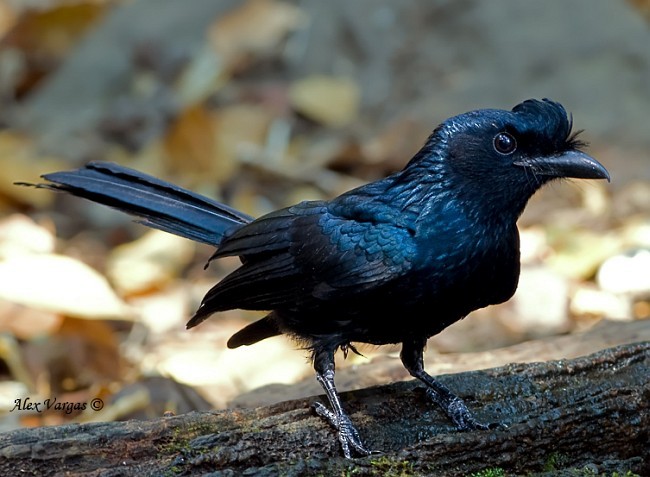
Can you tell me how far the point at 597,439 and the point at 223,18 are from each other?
6.63 meters

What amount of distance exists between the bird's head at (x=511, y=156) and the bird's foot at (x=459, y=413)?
718 mm

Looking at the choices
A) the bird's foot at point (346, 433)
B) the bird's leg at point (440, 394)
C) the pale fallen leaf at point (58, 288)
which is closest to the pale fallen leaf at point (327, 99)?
the pale fallen leaf at point (58, 288)

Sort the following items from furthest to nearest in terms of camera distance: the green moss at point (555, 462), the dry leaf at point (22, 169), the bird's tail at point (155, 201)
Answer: the dry leaf at point (22, 169), the bird's tail at point (155, 201), the green moss at point (555, 462)

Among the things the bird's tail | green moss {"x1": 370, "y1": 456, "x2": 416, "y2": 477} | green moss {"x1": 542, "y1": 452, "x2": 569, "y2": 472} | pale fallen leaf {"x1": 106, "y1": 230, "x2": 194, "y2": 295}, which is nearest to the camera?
green moss {"x1": 370, "y1": 456, "x2": 416, "y2": 477}

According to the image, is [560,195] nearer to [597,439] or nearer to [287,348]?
[287,348]

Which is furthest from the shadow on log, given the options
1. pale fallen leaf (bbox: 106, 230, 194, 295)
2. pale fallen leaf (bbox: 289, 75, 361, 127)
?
pale fallen leaf (bbox: 289, 75, 361, 127)

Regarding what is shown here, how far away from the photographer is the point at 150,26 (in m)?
9.45

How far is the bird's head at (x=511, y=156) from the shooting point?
11.4 ft

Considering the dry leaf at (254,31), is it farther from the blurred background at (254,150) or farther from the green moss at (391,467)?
the green moss at (391,467)

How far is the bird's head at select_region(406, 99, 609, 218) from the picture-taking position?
11.4ft

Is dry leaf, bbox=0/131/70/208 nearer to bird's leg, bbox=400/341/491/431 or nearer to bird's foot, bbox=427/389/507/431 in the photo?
bird's leg, bbox=400/341/491/431

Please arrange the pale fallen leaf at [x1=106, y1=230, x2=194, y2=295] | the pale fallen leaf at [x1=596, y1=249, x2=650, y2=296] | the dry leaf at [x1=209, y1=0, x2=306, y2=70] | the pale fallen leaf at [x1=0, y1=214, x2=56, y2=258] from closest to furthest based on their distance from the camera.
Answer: the pale fallen leaf at [x1=596, y1=249, x2=650, y2=296]
the pale fallen leaf at [x1=0, y1=214, x2=56, y2=258]
the pale fallen leaf at [x1=106, y1=230, x2=194, y2=295]
the dry leaf at [x1=209, y1=0, x2=306, y2=70]

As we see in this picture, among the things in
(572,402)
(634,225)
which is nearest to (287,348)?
(572,402)

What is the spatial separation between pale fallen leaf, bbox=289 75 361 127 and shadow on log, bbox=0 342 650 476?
4799 millimetres
